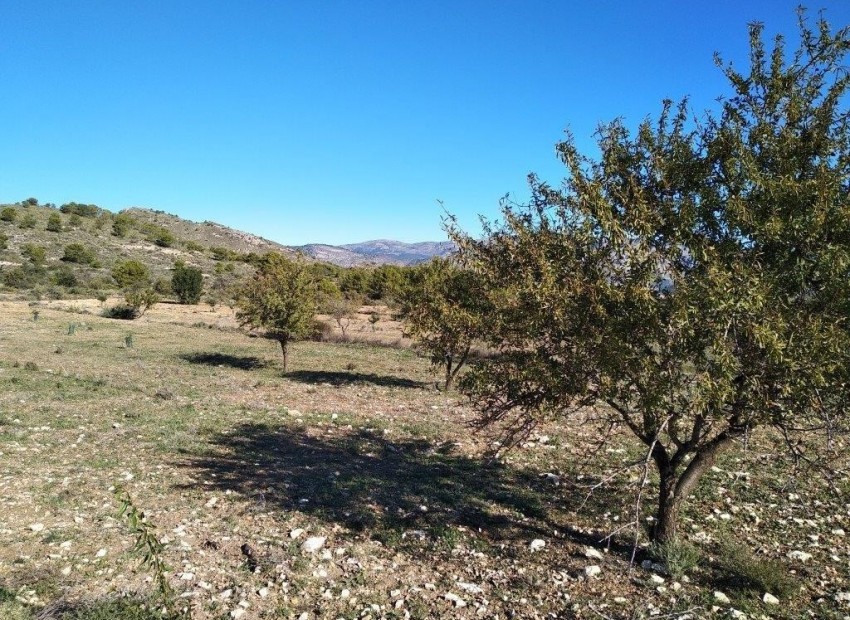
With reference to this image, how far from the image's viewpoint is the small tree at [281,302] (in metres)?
27.0

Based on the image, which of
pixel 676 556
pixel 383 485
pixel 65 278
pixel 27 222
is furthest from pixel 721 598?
pixel 27 222

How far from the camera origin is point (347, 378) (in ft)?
83.5

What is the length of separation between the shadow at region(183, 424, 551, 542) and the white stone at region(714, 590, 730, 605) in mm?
2847

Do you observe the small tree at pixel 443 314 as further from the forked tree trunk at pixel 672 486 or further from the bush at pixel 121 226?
the bush at pixel 121 226

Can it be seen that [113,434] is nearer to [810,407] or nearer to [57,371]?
[57,371]

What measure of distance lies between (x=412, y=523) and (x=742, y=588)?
16.3 ft

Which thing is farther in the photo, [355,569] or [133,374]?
[133,374]

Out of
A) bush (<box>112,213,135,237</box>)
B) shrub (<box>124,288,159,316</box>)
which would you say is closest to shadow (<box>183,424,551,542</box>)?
shrub (<box>124,288,159,316</box>)

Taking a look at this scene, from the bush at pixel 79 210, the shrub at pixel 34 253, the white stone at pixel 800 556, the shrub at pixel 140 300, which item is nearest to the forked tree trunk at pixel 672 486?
the white stone at pixel 800 556

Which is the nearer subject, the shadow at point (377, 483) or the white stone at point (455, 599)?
the white stone at point (455, 599)

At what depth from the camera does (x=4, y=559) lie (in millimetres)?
7223

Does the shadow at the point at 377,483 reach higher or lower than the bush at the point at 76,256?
lower

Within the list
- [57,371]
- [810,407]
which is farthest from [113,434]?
[810,407]

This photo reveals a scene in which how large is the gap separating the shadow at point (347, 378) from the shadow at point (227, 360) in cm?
278
